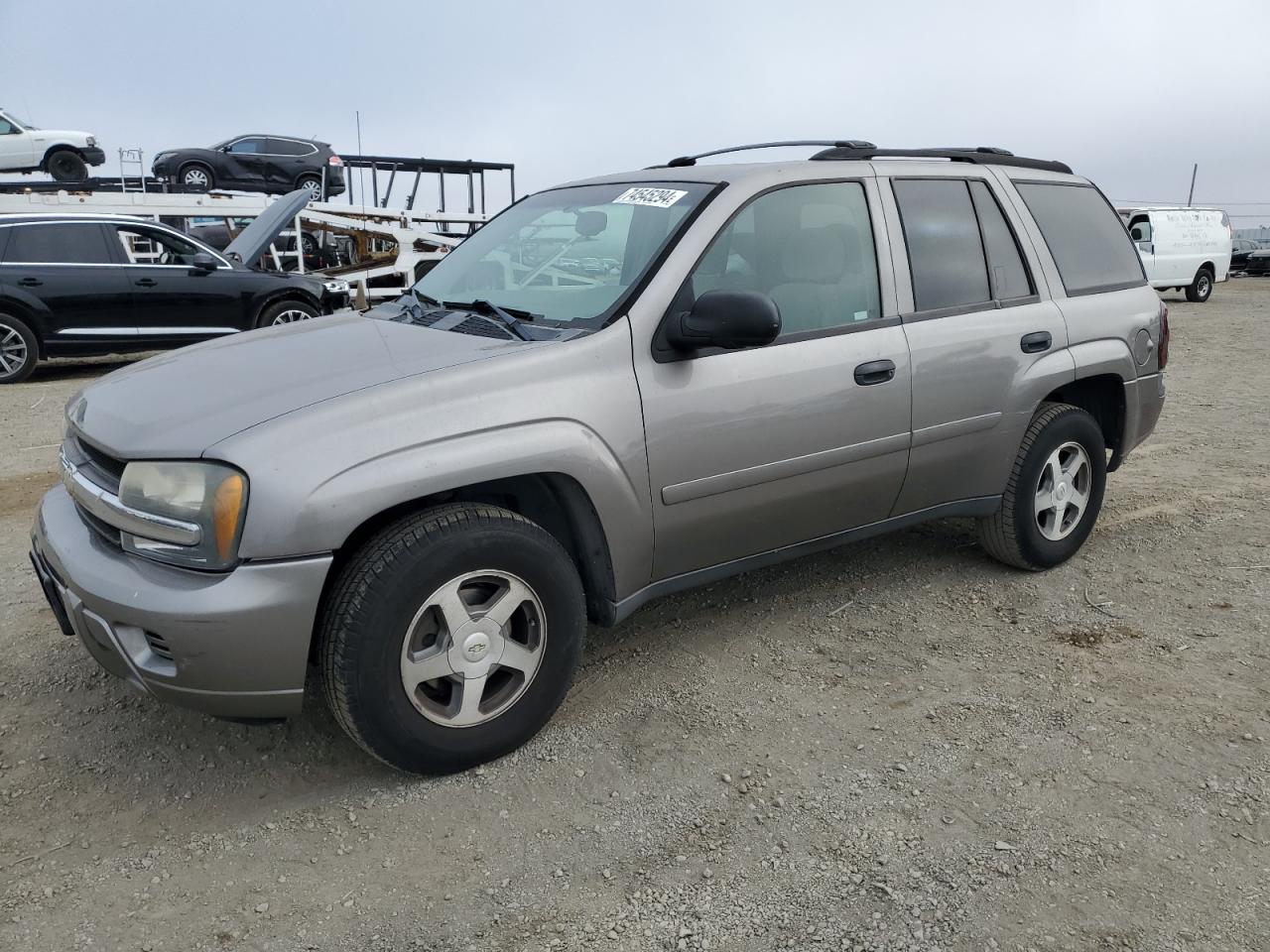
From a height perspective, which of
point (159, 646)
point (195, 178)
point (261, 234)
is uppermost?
point (195, 178)

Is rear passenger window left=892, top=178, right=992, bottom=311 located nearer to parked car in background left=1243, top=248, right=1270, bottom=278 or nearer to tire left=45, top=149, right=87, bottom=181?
tire left=45, top=149, right=87, bottom=181

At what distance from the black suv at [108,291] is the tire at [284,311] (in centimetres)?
2

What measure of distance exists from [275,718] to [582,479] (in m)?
1.04

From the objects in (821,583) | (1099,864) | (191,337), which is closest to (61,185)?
(191,337)

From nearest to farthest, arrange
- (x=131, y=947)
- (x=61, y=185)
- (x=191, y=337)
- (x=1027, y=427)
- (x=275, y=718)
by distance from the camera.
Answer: (x=131, y=947)
(x=275, y=718)
(x=1027, y=427)
(x=191, y=337)
(x=61, y=185)

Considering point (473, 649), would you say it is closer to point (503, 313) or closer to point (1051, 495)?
point (503, 313)

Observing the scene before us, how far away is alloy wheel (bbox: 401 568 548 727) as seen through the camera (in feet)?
8.82

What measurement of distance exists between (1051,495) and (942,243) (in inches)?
48.4

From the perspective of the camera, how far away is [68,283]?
9852 mm

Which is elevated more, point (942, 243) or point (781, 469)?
point (942, 243)

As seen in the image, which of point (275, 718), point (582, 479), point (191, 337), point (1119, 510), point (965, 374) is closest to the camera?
point (275, 718)

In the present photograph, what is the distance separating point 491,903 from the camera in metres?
2.37

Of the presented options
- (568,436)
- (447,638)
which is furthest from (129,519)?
(568,436)

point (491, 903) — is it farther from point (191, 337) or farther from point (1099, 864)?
point (191, 337)
